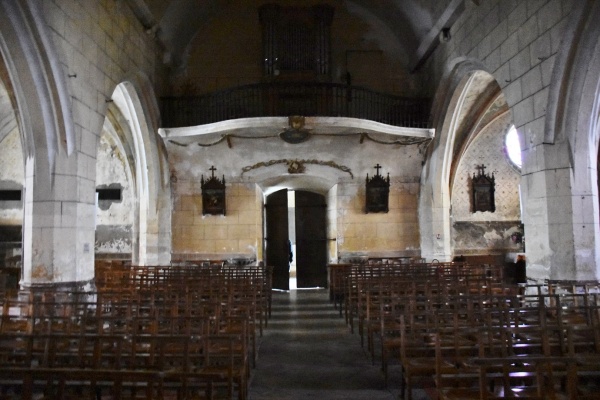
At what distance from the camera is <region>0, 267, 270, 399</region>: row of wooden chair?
104 inches

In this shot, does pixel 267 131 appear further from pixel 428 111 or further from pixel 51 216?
pixel 51 216

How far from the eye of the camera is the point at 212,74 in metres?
13.4

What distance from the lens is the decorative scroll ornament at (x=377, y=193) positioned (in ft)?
41.7

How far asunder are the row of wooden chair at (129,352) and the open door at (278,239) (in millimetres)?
7117

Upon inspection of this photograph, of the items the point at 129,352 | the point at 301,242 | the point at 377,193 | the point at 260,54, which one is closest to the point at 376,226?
the point at 377,193

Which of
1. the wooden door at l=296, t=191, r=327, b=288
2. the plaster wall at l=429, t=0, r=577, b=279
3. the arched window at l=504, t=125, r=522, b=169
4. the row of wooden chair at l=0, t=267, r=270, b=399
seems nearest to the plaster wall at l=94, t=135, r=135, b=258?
the wooden door at l=296, t=191, r=327, b=288

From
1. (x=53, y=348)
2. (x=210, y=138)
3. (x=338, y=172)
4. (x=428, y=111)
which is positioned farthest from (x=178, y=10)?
(x=53, y=348)

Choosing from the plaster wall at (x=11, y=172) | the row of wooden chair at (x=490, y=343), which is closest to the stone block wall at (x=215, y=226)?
the plaster wall at (x=11, y=172)

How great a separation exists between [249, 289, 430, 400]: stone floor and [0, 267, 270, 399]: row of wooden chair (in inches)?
12.4

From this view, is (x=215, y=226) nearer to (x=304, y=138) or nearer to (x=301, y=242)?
(x=301, y=242)

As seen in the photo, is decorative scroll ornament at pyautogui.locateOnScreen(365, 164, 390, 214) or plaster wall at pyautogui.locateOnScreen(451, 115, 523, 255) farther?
plaster wall at pyautogui.locateOnScreen(451, 115, 523, 255)

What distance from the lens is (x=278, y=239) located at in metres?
14.5

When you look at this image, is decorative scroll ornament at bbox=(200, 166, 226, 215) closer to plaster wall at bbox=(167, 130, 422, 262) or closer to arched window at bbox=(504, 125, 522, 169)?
plaster wall at bbox=(167, 130, 422, 262)

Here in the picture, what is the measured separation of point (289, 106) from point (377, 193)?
10.2ft
